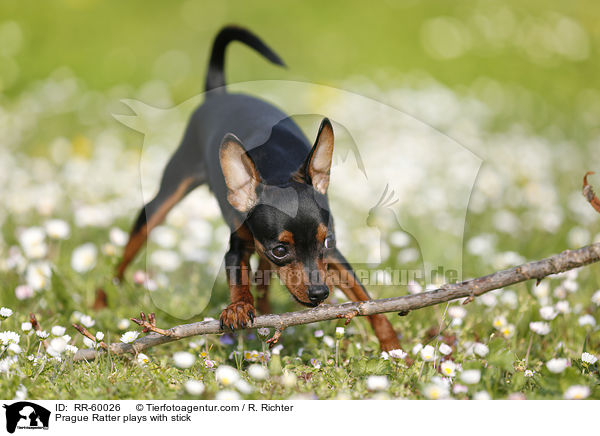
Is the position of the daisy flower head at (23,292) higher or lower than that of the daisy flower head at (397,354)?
higher

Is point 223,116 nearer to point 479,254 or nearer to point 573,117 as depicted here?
point 479,254

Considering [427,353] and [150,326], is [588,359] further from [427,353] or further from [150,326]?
[150,326]

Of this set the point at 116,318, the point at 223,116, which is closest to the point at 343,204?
the point at 223,116

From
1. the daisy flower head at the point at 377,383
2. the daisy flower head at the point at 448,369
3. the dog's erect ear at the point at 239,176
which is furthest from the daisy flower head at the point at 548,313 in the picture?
the dog's erect ear at the point at 239,176

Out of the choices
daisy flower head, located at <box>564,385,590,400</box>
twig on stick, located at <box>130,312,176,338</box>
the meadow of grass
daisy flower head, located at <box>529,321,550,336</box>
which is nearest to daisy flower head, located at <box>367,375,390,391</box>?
the meadow of grass

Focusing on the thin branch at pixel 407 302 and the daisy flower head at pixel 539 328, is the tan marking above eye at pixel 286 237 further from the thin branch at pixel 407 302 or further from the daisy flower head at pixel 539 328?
the daisy flower head at pixel 539 328

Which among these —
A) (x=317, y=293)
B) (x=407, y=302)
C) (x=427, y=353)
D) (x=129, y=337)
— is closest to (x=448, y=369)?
(x=427, y=353)

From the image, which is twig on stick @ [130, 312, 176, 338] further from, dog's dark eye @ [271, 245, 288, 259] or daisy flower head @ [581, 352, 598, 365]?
daisy flower head @ [581, 352, 598, 365]
